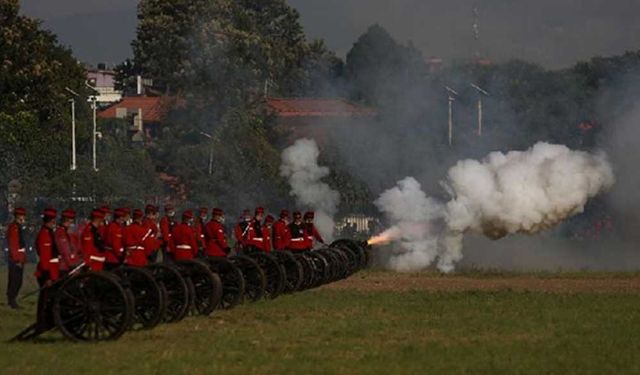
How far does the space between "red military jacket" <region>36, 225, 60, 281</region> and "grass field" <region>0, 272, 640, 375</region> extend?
1.08 m

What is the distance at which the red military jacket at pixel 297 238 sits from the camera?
131 feet

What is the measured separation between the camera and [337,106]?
6162 cm

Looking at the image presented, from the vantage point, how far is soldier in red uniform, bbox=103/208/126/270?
28.0 meters

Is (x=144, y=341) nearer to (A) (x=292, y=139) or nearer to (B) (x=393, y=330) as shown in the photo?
(B) (x=393, y=330)

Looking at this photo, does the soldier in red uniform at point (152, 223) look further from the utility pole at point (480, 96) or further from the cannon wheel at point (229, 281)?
the utility pole at point (480, 96)

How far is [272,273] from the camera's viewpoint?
109 feet

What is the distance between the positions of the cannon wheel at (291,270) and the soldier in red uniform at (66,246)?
8.74 metres

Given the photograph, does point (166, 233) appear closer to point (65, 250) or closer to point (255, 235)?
point (255, 235)

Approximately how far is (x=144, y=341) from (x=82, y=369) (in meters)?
3.27

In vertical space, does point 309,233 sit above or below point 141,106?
below

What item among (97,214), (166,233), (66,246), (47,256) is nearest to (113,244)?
(97,214)

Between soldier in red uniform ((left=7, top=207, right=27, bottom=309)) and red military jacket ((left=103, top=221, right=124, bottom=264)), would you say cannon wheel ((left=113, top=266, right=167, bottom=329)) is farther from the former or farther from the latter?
soldier in red uniform ((left=7, top=207, right=27, bottom=309))

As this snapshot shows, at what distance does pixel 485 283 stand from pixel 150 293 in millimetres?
15855

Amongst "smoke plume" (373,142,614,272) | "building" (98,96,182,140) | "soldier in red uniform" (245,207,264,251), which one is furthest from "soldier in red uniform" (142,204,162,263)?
"building" (98,96,182,140)
